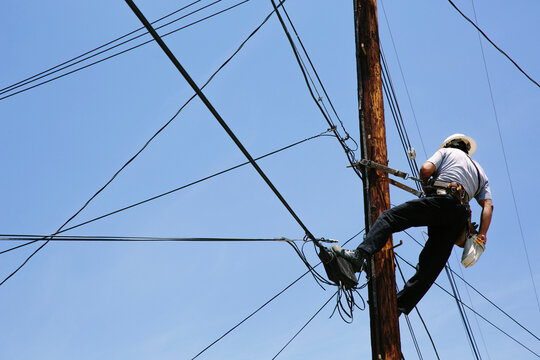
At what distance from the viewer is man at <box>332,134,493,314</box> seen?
17.2 feet

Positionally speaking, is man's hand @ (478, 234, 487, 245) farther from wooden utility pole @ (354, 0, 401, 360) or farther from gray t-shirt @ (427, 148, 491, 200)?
wooden utility pole @ (354, 0, 401, 360)

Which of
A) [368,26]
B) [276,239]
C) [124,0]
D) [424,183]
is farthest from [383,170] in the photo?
[124,0]

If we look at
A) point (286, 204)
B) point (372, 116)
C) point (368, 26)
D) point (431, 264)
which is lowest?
point (431, 264)

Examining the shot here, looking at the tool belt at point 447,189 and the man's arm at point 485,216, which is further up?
the tool belt at point 447,189

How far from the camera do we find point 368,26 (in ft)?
21.7

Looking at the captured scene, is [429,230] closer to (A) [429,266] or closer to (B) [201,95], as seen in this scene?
(A) [429,266]

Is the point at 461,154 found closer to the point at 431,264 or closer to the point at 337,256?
the point at 431,264

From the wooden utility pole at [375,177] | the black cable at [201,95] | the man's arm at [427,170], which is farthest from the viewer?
the man's arm at [427,170]

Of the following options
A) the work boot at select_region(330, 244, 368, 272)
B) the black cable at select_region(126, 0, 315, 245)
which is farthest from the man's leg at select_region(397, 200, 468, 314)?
the black cable at select_region(126, 0, 315, 245)

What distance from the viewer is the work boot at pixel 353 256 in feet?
17.2

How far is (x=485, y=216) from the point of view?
5.72m

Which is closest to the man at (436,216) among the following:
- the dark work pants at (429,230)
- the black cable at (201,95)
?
the dark work pants at (429,230)

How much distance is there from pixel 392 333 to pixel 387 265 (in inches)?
23.0

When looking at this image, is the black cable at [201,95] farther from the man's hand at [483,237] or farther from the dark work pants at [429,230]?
the man's hand at [483,237]
